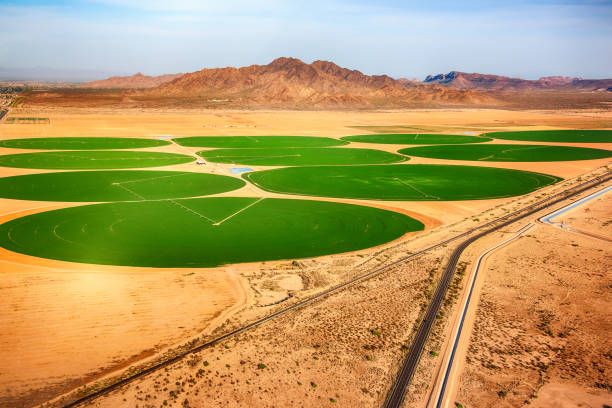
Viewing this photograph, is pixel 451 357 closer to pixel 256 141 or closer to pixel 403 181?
pixel 403 181

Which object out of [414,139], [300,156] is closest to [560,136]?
[414,139]

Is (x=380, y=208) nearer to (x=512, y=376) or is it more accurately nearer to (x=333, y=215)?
(x=333, y=215)

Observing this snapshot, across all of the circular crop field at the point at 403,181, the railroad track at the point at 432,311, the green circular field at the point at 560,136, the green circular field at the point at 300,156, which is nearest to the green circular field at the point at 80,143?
the green circular field at the point at 300,156

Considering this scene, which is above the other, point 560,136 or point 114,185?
point 560,136

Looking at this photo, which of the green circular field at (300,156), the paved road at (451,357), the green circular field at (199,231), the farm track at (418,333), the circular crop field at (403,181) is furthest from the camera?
the green circular field at (300,156)

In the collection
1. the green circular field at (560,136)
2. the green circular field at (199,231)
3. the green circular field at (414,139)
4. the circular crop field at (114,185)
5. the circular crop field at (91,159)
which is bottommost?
the green circular field at (199,231)

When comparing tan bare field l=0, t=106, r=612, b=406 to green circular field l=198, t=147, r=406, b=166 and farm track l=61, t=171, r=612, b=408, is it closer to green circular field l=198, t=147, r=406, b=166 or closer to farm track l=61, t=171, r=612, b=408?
farm track l=61, t=171, r=612, b=408

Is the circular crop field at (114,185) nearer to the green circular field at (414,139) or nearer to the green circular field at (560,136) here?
the green circular field at (414,139)
